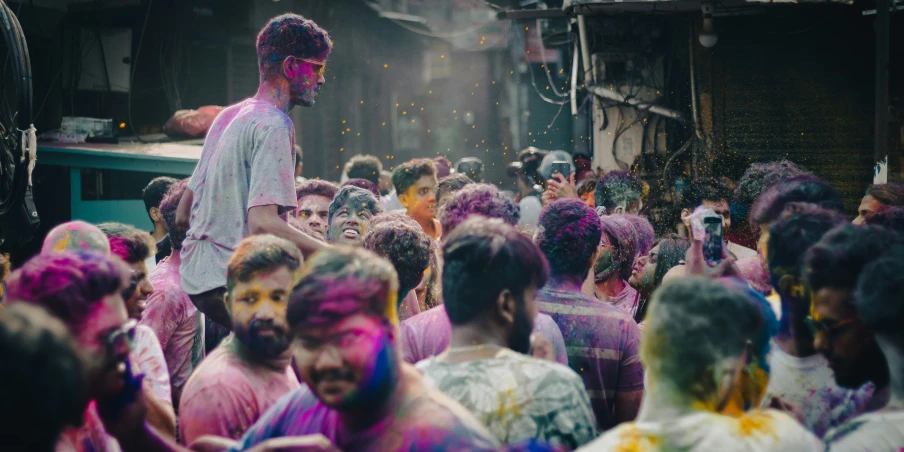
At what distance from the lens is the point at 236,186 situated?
3998mm

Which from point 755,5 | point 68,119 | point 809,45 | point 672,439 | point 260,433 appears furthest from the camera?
point 68,119

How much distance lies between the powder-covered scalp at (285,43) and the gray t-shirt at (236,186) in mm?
206

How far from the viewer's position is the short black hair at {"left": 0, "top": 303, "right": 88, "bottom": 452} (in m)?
1.78

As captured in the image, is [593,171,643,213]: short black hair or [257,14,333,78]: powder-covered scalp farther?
[593,171,643,213]: short black hair

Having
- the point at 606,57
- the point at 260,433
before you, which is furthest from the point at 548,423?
the point at 606,57

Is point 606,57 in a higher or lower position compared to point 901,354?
higher

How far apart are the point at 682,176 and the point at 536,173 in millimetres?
1871

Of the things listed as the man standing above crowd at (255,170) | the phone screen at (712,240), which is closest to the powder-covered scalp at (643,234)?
the phone screen at (712,240)

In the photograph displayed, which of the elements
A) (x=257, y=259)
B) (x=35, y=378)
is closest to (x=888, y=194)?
(x=257, y=259)

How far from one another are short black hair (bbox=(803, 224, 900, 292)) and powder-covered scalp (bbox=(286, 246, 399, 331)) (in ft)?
5.08

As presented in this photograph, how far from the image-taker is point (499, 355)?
2.59 metres

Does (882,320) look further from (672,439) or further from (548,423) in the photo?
(548,423)

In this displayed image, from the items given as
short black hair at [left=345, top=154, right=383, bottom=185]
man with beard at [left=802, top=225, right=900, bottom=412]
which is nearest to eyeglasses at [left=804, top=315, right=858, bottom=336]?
man with beard at [left=802, top=225, right=900, bottom=412]

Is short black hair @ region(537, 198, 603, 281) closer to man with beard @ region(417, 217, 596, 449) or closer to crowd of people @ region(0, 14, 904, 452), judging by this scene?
crowd of people @ region(0, 14, 904, 452)
